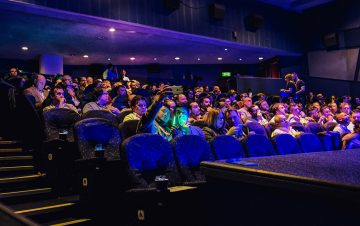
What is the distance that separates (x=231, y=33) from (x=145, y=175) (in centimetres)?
667

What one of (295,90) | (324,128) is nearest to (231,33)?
(295,90)

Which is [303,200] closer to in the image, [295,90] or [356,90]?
[295,90]

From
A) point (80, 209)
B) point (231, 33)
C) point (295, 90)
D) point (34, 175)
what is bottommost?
point (80, 209)

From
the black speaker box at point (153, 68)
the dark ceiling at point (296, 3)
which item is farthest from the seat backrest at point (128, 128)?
the black speaker box at point (153, 68)

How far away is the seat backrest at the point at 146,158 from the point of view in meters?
2.05

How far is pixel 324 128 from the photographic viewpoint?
451cm

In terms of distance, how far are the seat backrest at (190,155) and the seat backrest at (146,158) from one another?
7 centimetres

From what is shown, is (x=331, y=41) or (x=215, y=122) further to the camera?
(x=331, y=41)

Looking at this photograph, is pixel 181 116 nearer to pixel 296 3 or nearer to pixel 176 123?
pixel 176 123

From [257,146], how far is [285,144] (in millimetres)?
348

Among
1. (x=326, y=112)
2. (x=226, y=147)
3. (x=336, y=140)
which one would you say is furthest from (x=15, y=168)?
(x=326, y=112)

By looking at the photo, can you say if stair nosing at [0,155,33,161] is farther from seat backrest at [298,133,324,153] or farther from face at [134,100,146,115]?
seat backrest at [298,133,324,153]

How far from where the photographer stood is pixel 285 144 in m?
2.95

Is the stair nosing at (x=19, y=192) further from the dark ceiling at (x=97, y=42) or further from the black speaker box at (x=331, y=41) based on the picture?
the black speaker box at (x=331, y=41)
